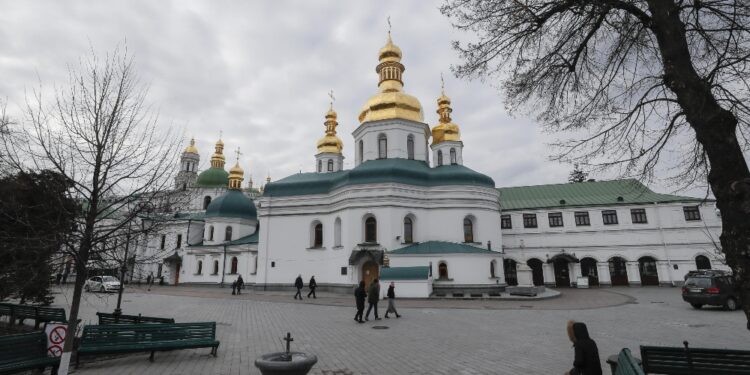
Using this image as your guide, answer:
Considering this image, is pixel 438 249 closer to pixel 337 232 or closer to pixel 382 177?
pixel 382 177

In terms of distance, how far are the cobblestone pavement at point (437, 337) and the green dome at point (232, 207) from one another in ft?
82.0

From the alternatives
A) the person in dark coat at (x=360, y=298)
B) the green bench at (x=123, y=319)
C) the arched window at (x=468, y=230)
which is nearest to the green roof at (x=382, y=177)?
the arched window at (x=468, y=230)

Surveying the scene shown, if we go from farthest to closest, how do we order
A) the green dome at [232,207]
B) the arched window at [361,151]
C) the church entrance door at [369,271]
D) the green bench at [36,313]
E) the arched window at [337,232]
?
the green dome at [232,207], the arched window at [361,151], the arched window at [337,232], the church entrance door at [369,271], the green bench at [36,313]

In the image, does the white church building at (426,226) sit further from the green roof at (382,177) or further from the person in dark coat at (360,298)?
the person in dark coat at (360,298)

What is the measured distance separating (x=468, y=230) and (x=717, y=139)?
25638 mm

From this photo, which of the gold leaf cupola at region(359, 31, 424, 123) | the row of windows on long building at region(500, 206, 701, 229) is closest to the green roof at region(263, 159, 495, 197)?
the gold leaf cupola at region(359, 31, 424, 123)

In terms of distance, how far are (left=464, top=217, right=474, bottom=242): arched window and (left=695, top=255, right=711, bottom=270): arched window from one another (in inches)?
772

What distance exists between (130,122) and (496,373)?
28.5 ft

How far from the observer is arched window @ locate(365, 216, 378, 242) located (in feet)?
91.9

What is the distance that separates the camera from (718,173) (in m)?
4.61

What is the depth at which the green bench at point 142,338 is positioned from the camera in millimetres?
7750

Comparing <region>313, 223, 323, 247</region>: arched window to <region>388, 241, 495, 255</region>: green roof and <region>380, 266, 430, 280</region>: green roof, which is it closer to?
<region>388, 241, 495, 255</region>: green roof

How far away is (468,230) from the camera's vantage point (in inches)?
1173

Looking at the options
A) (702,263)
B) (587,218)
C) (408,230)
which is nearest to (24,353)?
(408,230)
